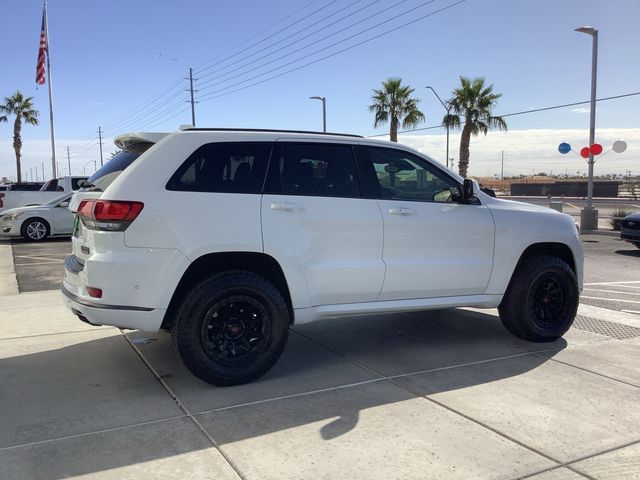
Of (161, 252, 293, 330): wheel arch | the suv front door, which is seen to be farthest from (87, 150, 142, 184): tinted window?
the suv front door

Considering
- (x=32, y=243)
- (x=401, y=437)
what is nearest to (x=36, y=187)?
(x=32, y=243)

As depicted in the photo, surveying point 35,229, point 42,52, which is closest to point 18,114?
point 42,52

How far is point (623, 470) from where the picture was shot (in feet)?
9.96

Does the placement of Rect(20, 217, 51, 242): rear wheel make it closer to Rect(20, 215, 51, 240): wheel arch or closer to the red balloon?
Rect(20, 215, 51, 240): wheel arch

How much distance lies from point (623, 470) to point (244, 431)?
2178 millimetres

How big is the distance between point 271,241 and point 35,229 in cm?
1316

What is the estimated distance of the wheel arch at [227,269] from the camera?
414 centimetres

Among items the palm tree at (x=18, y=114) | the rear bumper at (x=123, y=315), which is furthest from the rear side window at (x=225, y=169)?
the palm tree at (x=18, y=114)

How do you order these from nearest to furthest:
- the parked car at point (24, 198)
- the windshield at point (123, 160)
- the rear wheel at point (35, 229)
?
the windshield at point (123, 160), the rear wheel at point (35, 229), the parked car at point (24, 198)

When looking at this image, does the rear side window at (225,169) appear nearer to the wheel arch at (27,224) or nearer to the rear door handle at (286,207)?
the rear door handle at (286,207)

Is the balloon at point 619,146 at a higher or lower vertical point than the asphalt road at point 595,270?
higher

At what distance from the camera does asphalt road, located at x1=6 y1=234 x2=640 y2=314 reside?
7.67 metres

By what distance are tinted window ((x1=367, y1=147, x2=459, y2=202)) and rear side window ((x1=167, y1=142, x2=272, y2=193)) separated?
1.01 metres

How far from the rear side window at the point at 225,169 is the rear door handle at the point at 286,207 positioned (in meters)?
0.17
